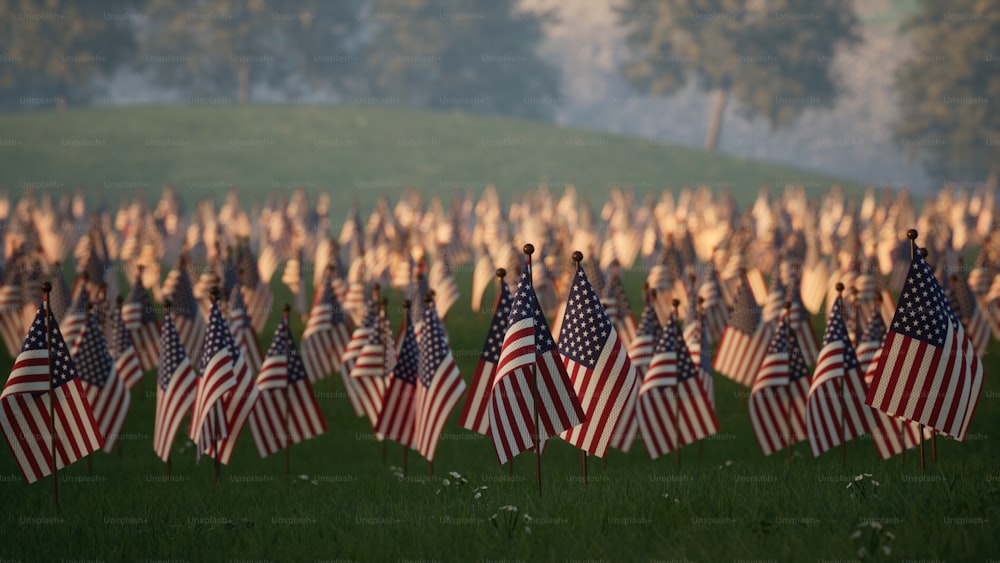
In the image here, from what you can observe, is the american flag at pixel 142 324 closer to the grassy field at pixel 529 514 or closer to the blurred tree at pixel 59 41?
the grassy field at pixel 529 514

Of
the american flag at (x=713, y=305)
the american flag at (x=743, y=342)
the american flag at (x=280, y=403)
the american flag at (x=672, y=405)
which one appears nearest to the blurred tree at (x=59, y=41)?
the american flag at (x=713, y=305)

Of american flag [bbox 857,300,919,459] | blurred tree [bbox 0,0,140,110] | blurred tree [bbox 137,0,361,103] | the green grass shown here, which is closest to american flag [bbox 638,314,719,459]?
american flag [bbox 857,300,919,459]

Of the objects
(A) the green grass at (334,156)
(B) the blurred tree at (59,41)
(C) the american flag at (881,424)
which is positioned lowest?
(C) the american flag at (881,424)

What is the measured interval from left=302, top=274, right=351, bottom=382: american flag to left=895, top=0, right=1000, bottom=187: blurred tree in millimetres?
80183

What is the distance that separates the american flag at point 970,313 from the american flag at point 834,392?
7820 millimetres

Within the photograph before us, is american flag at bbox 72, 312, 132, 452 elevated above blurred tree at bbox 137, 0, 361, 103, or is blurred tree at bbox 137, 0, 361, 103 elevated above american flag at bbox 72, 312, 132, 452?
blurred tree at bbox 137, 0, 361, 103

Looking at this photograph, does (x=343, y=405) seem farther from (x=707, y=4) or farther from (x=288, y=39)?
(x=288, y=39)

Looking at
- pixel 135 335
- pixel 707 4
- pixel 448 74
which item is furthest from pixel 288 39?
pixel 135 335

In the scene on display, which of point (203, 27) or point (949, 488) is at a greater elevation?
point (203, 27)

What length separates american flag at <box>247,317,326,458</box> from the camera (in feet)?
60.7

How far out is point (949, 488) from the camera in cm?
1327

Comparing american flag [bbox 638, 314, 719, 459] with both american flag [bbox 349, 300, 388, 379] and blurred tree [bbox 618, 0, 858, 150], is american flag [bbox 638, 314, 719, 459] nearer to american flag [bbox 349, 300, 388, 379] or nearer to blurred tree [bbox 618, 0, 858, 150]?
american flag [bbox 349, 300, 388, 379]

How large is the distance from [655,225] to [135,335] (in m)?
23.1

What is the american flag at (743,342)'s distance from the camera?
22766 millimetres
